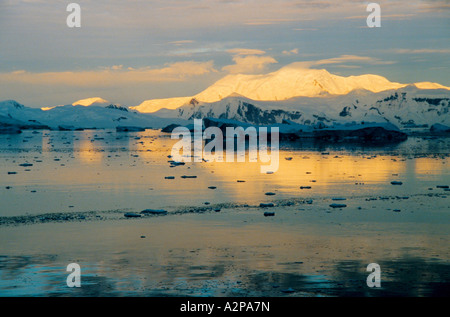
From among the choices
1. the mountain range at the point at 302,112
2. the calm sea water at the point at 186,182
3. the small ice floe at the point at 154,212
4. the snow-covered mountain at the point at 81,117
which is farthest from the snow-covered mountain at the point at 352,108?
the small ice floe at the point at 154,212

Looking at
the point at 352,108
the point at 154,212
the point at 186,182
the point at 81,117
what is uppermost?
the point at 352,108

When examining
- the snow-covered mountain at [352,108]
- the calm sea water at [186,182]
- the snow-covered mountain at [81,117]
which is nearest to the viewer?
the calm sea water at [186,182]

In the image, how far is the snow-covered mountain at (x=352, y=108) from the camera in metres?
167

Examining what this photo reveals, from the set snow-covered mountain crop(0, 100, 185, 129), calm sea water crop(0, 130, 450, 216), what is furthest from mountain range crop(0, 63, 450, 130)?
calm sea water crop(0, 130, 450, 216)

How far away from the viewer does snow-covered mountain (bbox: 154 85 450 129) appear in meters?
167

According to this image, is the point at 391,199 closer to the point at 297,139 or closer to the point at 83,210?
the point at 83,210

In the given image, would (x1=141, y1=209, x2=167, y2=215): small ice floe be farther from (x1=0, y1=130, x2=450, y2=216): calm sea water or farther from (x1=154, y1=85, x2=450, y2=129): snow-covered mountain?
(x1=154, y1=85, x2=450, y2=129): snow-covered mountain

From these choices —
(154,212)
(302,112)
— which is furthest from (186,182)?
(302,112)

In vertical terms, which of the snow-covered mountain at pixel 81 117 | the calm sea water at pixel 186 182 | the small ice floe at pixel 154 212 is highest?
the snow-covered mountain at pixel 81 117

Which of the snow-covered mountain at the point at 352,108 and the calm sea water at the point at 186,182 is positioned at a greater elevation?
the snow-covered mountain at the point at 352,108

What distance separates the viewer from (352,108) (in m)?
178

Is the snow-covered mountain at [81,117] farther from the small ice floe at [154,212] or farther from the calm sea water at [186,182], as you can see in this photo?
the small ice floe at [154,212]

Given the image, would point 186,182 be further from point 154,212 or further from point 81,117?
point 81,117

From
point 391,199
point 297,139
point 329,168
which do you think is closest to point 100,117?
point 297,139
